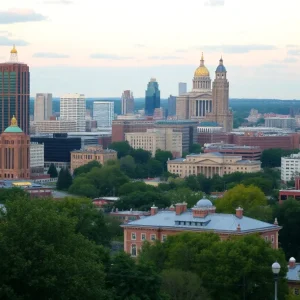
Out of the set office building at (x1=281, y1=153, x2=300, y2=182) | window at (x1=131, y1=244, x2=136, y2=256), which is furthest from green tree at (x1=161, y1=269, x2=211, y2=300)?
office building at (x1=281, y1=153, x2=300, y2=182)

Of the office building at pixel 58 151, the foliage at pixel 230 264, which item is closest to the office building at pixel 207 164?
the office building at pixel 58 151

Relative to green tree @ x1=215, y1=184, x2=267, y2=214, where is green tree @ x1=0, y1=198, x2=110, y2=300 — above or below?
above

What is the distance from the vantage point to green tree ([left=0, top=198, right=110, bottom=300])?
42906 mm

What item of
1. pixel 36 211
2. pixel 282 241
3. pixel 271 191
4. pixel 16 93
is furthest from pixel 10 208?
pixel 16 93

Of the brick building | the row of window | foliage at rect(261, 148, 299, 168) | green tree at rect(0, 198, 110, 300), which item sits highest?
green tree at rect(0, 198, 110, 300)

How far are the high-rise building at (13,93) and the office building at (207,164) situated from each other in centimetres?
3045

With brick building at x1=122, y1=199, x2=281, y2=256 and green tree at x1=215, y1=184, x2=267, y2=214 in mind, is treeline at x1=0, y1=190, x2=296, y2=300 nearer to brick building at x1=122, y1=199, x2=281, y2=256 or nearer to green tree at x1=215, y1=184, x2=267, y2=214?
brick building at x1=122, y1=199, x2=281, y2=256

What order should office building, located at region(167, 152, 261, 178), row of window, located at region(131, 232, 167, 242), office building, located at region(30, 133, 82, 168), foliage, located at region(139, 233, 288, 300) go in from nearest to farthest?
foliage, located at region(139, 233, 288, 300) < row of window, located at region(131, 232, 167, 242) < office building, located at region(167, 152, 261, 178) < office building, located at region(30, 133, 82, 168)

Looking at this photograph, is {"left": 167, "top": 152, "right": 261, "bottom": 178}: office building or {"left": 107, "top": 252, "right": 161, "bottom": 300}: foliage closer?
{"left": 107, "top": 252, "right": 161, "bottom": 300}: foliage

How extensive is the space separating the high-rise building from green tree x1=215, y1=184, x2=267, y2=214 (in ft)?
317

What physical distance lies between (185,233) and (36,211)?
21.3 m

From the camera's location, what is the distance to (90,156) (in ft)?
599

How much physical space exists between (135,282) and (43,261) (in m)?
10.6

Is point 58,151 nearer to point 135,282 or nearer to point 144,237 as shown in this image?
point 144,237
